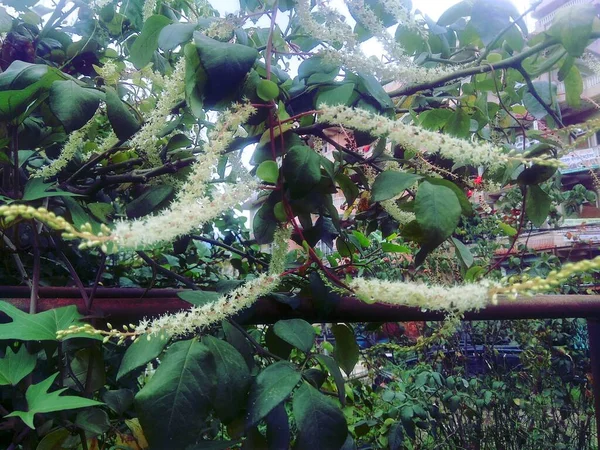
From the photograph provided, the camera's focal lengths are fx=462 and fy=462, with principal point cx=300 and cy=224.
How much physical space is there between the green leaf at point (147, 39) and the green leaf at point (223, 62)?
15cm

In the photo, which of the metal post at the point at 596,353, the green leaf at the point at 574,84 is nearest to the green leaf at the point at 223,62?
the green leaf at the point at 574,84

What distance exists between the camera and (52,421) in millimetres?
554

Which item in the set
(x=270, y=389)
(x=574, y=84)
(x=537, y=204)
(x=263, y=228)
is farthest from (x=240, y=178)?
(x=574, y=84)

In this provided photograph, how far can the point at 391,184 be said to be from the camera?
503mm

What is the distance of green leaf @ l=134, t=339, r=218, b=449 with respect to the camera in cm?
39

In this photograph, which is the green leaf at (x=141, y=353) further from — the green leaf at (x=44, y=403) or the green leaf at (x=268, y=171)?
the green leaf at (x=268, y=171)

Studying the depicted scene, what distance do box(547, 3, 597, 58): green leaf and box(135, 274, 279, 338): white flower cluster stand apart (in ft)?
1.46

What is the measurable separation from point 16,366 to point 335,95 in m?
0.47

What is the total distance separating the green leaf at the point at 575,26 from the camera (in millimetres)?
541

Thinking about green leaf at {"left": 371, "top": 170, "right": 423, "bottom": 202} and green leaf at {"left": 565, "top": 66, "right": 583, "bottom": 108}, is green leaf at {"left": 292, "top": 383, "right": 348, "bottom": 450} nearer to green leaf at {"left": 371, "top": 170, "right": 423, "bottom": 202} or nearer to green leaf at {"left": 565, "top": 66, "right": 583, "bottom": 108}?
green leaf at {"left": 371, "top": 170, "right": 423, "bottom": 202}

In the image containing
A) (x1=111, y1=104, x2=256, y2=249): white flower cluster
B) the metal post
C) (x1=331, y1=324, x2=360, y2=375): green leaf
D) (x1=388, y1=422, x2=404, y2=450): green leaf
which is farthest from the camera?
(x1=388, y1=422, x2=404, y2=450): green leaf

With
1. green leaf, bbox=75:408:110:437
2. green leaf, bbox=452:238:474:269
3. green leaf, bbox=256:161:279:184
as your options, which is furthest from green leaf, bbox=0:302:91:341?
green leaf, bbox=452:238:474:269

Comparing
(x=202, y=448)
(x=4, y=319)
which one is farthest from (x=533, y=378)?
(x=4, y=319)

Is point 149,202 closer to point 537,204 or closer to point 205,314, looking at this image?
point 205,314
